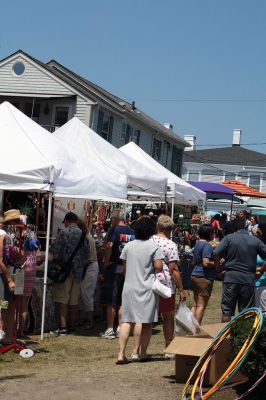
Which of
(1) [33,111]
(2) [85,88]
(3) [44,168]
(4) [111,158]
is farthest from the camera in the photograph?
(2) [85,88]

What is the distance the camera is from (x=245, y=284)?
8.81 m

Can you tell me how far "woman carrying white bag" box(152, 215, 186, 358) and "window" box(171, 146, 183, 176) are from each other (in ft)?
118

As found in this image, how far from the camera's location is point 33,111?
100 feet

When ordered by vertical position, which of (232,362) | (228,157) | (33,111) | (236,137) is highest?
(236,137)

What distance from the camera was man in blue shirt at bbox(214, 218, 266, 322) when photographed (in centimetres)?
880

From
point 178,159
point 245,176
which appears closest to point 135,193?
point 178,159

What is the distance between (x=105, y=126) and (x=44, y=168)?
75.8ft

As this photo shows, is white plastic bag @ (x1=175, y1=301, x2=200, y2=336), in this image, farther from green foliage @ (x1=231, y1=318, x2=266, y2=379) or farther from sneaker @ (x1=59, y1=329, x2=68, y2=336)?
sneaker @ (x1=59, y1=329, x2=68, y2=336)

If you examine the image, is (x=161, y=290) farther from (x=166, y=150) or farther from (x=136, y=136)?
(x=166, y=150)

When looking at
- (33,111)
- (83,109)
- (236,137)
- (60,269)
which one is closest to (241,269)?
(60,269)

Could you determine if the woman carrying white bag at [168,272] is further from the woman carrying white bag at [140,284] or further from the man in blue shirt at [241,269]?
the man in blue shirt at [241,269]

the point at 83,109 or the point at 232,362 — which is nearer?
the point at 232,362

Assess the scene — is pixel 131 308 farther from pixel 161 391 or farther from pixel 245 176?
pixel 245 176

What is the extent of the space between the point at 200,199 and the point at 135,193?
422 centimetres
